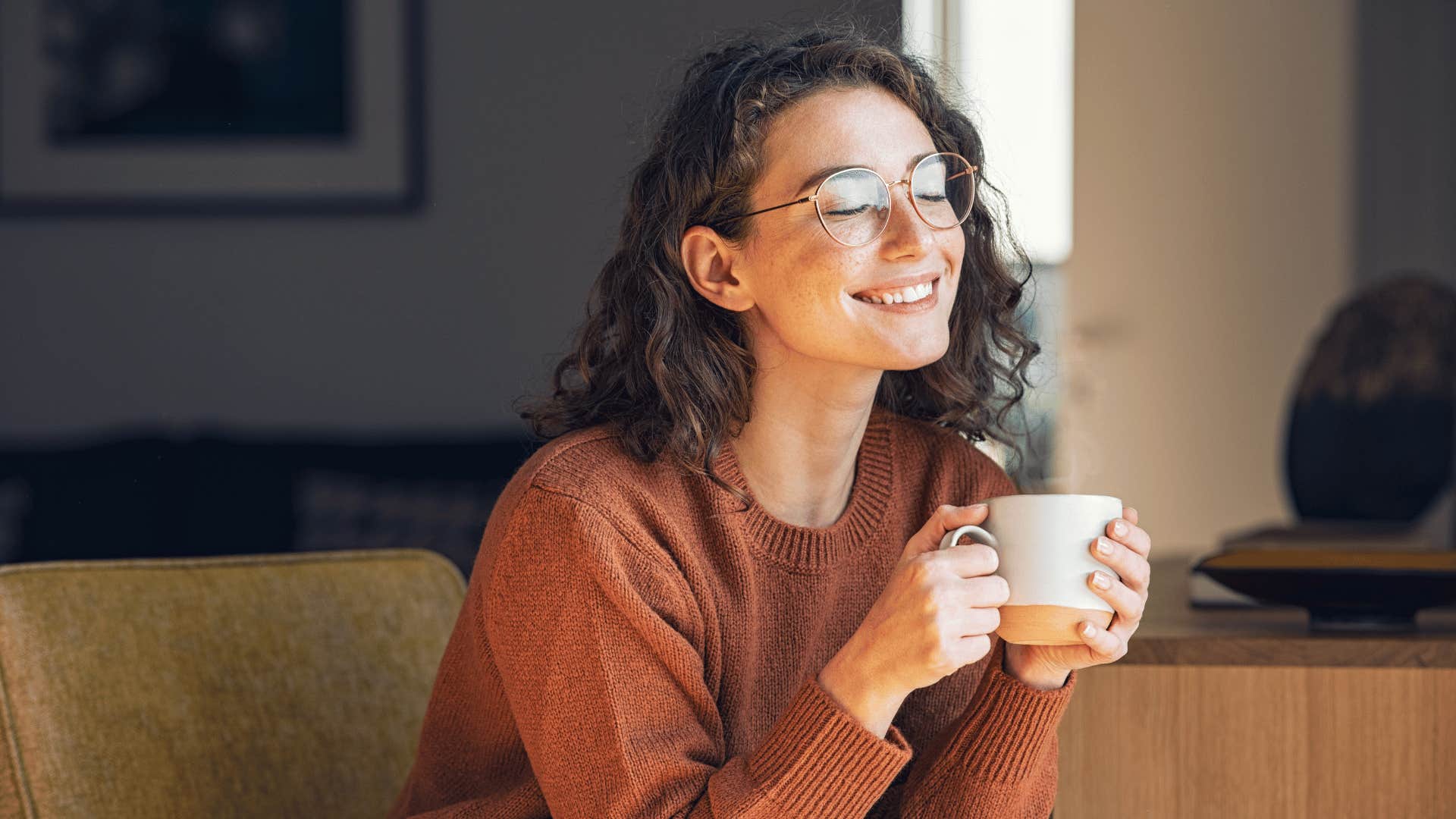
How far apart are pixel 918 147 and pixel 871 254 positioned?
111mm

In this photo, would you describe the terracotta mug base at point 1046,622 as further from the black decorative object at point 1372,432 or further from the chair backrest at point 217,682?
the black decorative object at point 1372,432

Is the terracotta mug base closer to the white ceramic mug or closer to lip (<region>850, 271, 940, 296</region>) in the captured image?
the white ceramic mug

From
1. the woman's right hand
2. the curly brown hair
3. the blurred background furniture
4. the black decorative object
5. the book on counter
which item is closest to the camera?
the woman's right hand

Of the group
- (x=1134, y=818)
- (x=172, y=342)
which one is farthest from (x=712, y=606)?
(x=172, y=342)

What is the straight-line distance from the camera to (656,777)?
0.99m

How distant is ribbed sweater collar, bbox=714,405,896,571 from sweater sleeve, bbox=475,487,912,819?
11cm

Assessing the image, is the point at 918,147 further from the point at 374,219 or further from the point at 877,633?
the point at 374,219

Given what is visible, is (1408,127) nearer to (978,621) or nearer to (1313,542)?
(1313,542)

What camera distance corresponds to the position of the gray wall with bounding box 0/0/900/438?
10.1ft

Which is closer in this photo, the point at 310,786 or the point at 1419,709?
the point at 1419,709

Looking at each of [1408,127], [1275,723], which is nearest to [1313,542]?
[1275,723]

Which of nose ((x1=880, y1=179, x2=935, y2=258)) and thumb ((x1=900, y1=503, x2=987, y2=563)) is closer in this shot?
thumb ((x1=900, y1=503, x2=987, y2=563))

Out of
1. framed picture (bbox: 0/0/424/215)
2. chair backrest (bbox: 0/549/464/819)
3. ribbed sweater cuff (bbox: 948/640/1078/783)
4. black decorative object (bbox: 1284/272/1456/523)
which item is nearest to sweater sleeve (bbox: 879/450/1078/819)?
ribbed sweater cuff (bbox: 948/640/1078/783)

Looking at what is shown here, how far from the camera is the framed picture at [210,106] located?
3.12 meters
